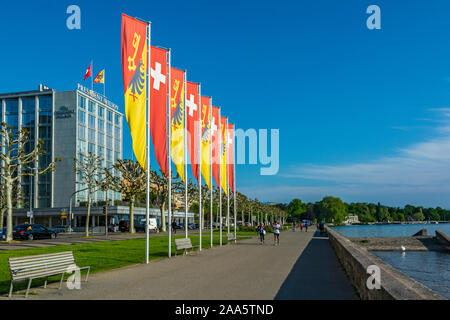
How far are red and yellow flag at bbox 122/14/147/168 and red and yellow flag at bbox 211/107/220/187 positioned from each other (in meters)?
10.3

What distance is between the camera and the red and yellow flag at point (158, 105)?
1748 centimetres

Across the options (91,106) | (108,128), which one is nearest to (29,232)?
(91,106)

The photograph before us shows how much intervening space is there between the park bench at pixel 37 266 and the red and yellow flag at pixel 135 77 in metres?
5.32

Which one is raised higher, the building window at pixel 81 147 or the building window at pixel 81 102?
the building window at pixel 81 102

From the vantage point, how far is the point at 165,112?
60.7ft

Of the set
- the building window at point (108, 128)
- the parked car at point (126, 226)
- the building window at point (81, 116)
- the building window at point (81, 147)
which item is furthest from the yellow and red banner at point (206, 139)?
the building window at point (108, 128)

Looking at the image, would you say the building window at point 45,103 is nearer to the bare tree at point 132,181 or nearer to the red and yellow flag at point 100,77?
the red and yellow flag at point 100,77

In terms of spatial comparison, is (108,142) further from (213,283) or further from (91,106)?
(213,283)

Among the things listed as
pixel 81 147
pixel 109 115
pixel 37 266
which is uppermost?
pixel 109 115

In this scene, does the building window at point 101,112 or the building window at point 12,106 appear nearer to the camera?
the building window at point 12,106

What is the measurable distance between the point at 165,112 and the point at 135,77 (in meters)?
2.61

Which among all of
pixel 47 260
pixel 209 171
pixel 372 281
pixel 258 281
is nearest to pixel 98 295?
pixel 47 260

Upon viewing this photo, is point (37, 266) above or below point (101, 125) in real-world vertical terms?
below

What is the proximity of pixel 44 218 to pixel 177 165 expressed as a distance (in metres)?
71.4
